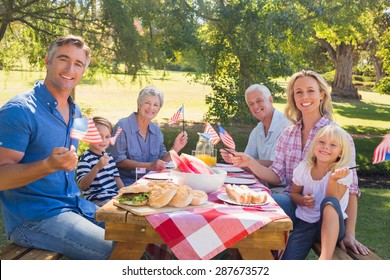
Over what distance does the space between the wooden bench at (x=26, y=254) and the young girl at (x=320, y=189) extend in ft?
4.39

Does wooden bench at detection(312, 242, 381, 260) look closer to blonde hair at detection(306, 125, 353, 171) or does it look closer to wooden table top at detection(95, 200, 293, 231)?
blonde hair at detection(306, 125, 353, 171)

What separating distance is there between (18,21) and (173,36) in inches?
105

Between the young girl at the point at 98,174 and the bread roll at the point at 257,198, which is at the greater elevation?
the bread roll at the point at 257,198

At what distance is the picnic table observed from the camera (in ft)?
7.03

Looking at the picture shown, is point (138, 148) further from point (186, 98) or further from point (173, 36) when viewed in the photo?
point (186, 98)

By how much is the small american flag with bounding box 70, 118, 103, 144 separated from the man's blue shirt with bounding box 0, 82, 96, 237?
0.14 meters

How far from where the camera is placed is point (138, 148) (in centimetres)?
417

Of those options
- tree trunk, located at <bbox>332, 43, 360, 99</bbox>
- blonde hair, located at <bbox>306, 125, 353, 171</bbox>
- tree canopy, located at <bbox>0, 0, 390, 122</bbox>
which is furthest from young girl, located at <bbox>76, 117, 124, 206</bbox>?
tree trunk, located at <bbox>332, 43, 360, 99</bbox>

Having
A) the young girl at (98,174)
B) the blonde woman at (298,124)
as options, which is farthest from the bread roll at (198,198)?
the young girl at (98,174)

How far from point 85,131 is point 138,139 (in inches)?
67.0

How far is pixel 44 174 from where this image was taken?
7.57 ft

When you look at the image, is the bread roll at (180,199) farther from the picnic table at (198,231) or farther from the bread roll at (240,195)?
the bread roll at (240,195)

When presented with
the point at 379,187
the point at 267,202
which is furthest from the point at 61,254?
the point at 379,187

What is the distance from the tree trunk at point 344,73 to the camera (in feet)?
84.5
